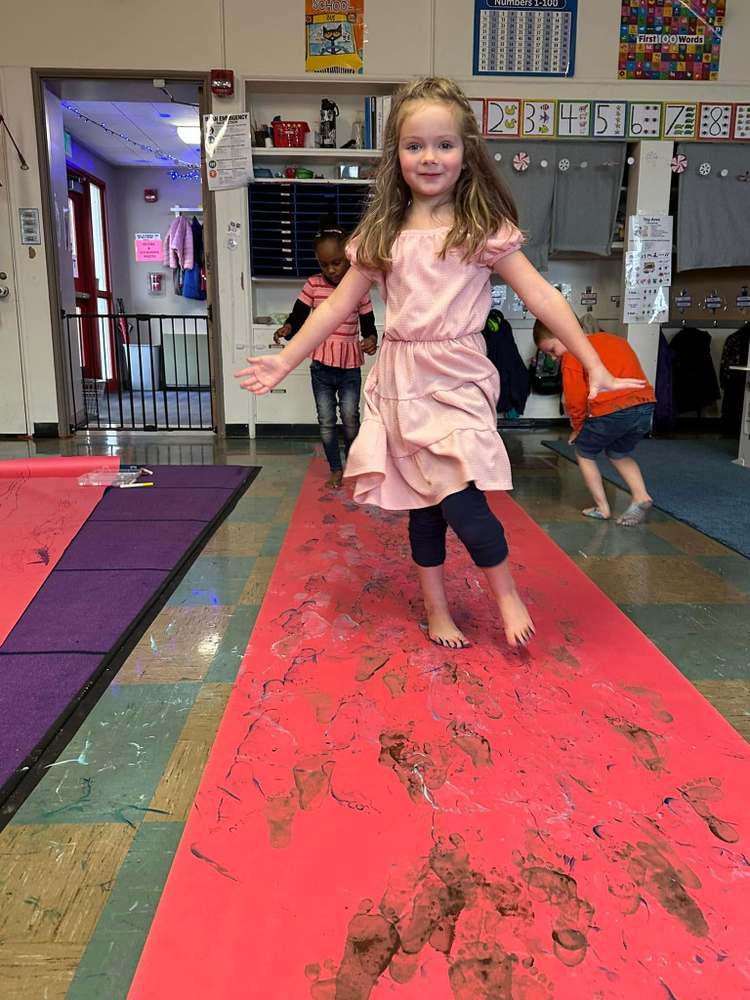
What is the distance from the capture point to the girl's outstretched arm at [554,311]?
1.61 m

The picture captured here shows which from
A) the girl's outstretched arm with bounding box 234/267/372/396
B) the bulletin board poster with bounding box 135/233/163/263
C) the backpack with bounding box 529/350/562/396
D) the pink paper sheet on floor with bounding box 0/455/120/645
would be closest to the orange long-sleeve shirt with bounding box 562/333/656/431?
the girl's outstretched arm with bounding box 234/267/372/396

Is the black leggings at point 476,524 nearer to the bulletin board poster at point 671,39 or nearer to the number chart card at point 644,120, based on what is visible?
the number chart card at point 644,120

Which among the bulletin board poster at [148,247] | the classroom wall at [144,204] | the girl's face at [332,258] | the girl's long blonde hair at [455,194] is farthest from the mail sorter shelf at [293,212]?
the bulletin board poster at [148,247]

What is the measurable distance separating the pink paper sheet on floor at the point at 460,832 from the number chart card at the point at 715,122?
4492 mm

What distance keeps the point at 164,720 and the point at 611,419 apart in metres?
2.05

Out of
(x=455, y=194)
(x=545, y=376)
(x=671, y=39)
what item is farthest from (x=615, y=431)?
(x=671, y=39)

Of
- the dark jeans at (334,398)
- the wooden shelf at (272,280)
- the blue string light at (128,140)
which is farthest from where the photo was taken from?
the blue string light at (128,140)

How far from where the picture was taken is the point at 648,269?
5203 millimetres

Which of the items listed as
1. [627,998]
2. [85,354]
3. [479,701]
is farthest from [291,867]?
[85,354]

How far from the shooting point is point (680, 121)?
4.97m

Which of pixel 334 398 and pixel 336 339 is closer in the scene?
pixel 336 339

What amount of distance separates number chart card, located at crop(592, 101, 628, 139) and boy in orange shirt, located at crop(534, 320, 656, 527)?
106 inches

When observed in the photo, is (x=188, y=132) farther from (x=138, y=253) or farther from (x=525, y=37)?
(x=525, y=37)

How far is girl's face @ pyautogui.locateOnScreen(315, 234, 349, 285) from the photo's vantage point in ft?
10.7
